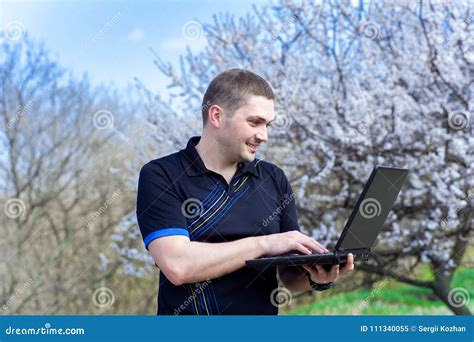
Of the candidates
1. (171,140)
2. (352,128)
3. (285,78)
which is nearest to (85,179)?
(171,140)

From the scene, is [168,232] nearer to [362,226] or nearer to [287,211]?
[287,211]

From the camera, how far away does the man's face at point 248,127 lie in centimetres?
210

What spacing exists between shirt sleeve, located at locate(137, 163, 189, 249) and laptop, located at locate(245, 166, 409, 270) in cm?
25

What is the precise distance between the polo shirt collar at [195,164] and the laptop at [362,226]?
337 millimetres

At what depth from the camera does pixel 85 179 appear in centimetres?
834

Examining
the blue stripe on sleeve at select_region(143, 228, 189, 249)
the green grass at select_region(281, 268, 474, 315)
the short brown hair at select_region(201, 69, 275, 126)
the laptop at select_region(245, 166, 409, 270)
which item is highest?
the short brown hair at select_region(201, 69, 275, 126)

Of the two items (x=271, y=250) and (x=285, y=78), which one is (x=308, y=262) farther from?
(x=285, y=78)

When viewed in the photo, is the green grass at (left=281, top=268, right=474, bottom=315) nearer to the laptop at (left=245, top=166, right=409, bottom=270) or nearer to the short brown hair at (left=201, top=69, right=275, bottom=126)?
the laptop at (left=245, top=166, right=409, bottom=270)

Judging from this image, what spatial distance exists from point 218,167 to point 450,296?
4.40 m

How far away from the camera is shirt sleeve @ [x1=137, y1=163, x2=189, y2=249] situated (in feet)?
6.57

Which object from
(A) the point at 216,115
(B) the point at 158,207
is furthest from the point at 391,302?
(B) the point at 158,207

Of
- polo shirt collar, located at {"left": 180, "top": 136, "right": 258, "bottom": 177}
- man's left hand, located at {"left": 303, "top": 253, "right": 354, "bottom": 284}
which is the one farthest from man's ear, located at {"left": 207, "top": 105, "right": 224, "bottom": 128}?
man's left hand, located at {"left": 303, "top": 253, "right": 354, "bottom": 284}

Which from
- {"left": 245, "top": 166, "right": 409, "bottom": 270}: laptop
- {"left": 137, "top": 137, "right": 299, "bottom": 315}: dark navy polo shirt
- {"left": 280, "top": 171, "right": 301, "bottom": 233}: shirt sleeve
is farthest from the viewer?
{"left": 280, "top": 171, "right": 301, "bottom": 233}: shirt sleeve

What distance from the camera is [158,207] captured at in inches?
79.7
